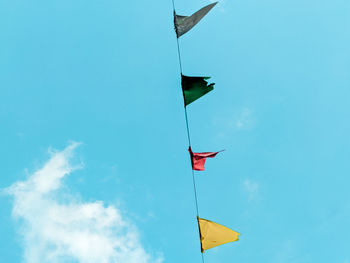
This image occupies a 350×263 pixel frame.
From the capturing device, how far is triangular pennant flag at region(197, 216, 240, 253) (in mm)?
16547

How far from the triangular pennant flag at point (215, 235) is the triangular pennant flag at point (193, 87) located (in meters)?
6.99

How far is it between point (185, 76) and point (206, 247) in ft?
30.7

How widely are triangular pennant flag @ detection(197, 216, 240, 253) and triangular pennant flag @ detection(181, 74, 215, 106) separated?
22.9 feet

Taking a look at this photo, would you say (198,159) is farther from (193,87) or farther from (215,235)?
(215,235)

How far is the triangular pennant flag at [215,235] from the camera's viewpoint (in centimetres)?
1655

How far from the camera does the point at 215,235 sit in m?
16.7

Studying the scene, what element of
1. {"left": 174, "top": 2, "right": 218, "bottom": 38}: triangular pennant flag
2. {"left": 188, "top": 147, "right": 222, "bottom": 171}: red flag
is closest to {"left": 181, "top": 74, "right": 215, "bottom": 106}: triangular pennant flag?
{"left": 174, "top": 2, "right": 218, "bottom": 38}: triangular pennant flag

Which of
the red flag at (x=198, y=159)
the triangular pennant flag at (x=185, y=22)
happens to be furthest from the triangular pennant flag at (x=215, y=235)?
the triangular pennant flag at (x=185, y=22)

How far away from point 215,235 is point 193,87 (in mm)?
8160

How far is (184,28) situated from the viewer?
656 inches

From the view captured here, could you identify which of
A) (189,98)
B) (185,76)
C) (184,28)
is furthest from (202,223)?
(184,28)

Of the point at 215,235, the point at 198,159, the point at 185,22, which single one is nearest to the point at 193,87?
the point at 185,22

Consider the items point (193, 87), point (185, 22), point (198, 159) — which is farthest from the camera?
point (198, 159)

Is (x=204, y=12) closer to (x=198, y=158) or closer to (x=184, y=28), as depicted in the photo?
(x=184, y=28)
